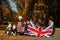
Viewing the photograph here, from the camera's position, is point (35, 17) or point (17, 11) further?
point (17, 11)

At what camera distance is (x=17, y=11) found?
3159 cm

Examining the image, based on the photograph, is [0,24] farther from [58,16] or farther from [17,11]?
[58,16]

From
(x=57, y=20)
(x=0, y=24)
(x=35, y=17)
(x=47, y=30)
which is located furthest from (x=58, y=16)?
(x=47, y=30)

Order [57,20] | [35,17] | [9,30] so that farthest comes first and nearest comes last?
[57,20] → [35,17] → [9,30]

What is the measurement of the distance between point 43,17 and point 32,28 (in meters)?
6.88

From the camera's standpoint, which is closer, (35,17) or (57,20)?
(35,17)

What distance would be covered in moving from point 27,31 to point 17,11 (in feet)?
29.9

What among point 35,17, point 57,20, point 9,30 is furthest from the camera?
point 57,20

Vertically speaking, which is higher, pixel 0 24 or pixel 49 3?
pixel 49 3

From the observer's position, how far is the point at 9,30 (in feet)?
70.8

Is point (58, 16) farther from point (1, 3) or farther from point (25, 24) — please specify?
point (25, 24)

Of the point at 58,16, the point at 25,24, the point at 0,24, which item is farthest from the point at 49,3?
the point at 25,24

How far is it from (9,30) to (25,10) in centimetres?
912

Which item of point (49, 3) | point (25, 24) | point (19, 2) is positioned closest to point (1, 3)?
point (19, 2)
